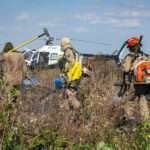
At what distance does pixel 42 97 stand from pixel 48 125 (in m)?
1.53

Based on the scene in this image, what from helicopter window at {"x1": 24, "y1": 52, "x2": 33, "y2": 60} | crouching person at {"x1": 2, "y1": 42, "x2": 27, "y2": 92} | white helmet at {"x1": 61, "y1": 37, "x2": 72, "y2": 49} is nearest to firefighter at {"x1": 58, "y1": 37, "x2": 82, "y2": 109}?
white helmet at {"x1": 61, "y1": 37, "x2": 72, "y2": 49}

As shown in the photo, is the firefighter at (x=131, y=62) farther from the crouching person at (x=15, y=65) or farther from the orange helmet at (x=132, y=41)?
the crouching person at (x=15, y=65)

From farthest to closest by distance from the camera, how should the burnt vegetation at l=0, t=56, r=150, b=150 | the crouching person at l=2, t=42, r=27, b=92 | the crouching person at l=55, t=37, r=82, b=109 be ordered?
the crouching person at l=2, t=42, r=27, b=92 < the crouching person at l=55, t=37, r=82, b=109 < the burnt vegetation at l=0, t=56, r=150, b=150

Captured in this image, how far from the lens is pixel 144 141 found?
6086mm

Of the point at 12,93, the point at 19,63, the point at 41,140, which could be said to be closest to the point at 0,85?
the point at 12,93

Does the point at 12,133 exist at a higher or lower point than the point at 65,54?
lower

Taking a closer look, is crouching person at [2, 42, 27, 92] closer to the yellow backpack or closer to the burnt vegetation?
the yellow backpack

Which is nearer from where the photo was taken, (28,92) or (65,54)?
(28,92)

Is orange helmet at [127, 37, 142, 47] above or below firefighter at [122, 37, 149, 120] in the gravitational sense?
above

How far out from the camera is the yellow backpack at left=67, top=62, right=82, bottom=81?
37.8 ft

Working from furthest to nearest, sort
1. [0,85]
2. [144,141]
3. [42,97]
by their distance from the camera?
[42,97]
[0,85]
[144,141]

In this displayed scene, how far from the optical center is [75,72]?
11.6 meters

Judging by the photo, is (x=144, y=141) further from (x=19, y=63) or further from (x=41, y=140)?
(x=19, y=63)

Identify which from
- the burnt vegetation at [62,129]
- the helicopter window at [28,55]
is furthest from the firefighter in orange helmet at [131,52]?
the helicopter window at [28,55]
